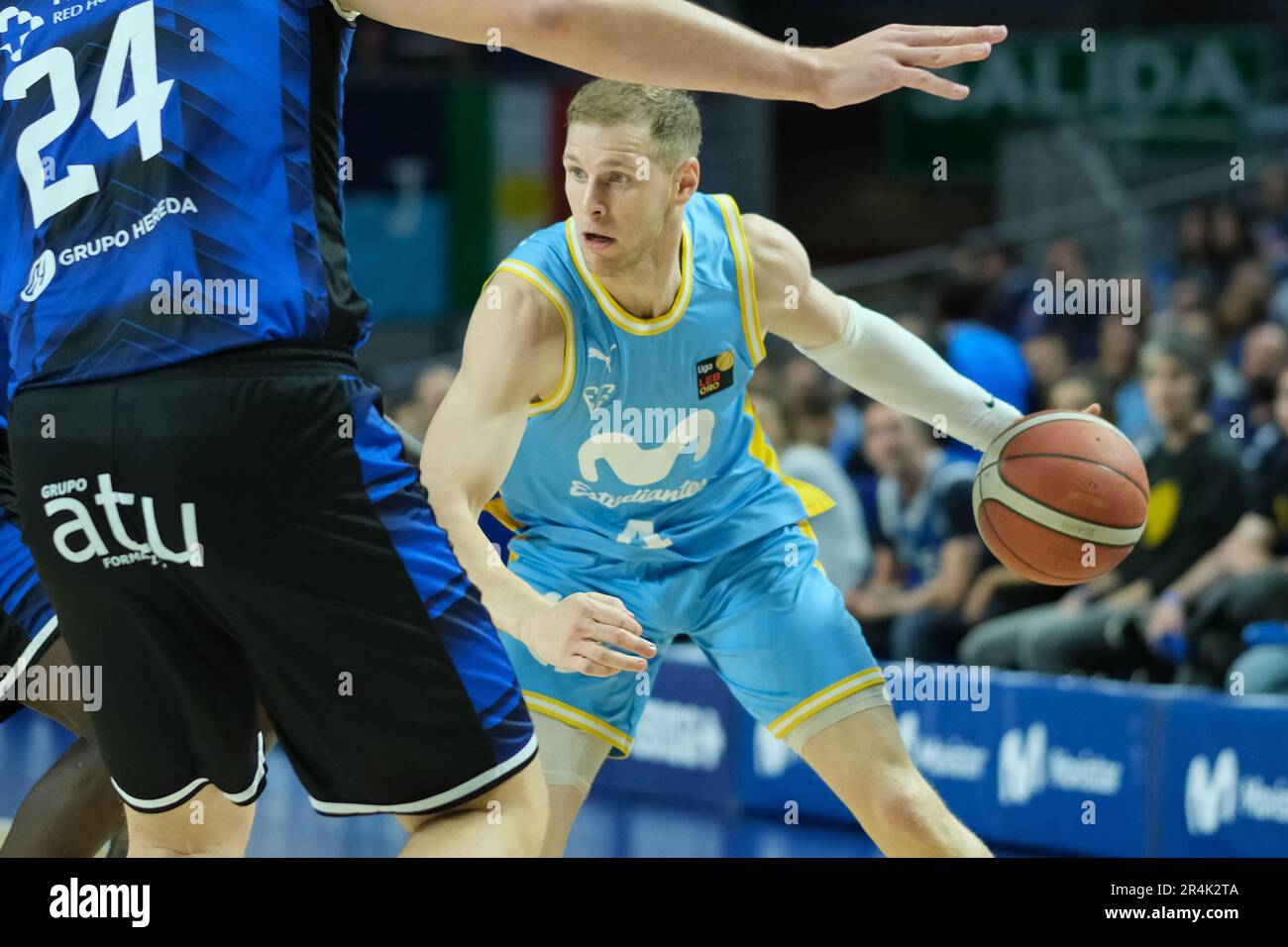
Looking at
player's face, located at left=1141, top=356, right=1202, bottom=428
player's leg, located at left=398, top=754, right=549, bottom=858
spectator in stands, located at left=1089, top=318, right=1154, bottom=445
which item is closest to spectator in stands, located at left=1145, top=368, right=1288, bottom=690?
player's face, located at left=1141, top=356, right=1202, bottom=428

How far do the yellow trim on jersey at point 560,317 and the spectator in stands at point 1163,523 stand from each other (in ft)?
12.0

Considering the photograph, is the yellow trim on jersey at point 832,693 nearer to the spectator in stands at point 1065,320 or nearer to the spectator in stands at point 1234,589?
the spectator in stands at point 1234,589

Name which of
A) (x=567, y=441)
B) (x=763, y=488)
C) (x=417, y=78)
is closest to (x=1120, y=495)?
(x=763, y=488)

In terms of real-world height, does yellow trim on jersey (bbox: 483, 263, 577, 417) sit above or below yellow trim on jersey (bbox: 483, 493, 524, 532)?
above

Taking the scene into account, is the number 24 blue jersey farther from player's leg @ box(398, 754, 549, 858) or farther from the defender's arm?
player's leg @ box(398, 754, 549, 858)

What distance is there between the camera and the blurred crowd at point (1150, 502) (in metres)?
6.62

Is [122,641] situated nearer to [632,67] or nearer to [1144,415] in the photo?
[632,67]

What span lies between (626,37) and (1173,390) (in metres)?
4.83

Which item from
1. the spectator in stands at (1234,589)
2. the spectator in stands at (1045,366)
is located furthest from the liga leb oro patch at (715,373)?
the spectator in stands at (1045,366)

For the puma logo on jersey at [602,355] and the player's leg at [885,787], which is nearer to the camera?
the player's leg at [885,787]

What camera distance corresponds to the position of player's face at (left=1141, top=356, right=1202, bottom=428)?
674 cm

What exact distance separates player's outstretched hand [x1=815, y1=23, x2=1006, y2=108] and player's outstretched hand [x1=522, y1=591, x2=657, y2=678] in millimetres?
954

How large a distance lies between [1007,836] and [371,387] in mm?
4697

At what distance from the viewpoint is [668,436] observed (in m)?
3.85
